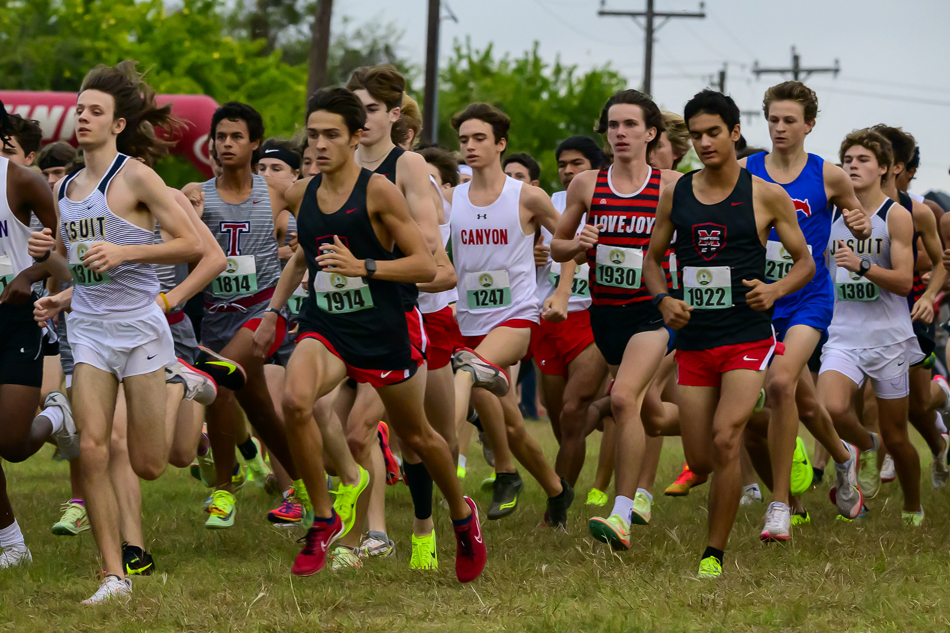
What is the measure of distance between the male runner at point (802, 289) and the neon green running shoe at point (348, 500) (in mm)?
2089

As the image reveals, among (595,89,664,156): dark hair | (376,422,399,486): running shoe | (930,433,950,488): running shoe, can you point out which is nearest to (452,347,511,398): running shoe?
(595,89,664,156): dark hair

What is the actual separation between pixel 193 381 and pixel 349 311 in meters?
1.08

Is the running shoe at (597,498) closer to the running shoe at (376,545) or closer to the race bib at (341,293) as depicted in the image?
the running shoe at (376,545)

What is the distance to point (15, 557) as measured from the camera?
6.13 m

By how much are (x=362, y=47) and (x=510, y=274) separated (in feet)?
195

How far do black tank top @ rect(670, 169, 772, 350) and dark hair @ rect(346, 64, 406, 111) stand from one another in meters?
1.83

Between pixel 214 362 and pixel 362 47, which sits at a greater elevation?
pixel 362 47

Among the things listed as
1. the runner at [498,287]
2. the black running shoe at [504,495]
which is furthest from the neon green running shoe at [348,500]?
the black running shoe at [504,495]

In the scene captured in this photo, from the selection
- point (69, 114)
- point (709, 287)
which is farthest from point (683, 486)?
point (69, 114)

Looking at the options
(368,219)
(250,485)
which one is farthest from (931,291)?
(250,485)

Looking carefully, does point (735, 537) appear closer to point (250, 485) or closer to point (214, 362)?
point (214, 362)

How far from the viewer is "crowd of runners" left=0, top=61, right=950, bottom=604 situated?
547 centimetres

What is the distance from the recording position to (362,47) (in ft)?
214

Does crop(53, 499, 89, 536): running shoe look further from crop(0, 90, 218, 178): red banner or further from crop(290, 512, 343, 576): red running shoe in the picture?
crop(0, 90, 218, 178): red banner
